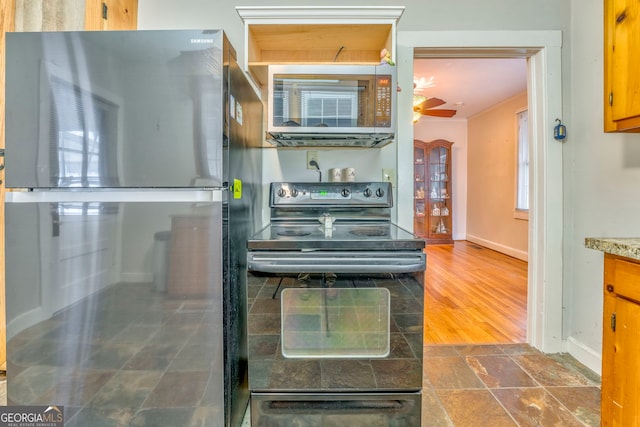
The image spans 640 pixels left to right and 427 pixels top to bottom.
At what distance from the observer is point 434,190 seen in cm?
596

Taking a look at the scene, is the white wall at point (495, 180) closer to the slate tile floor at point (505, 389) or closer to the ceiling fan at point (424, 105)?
the ceiling fan at point (424, 105)

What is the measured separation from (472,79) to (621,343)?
12.3ft

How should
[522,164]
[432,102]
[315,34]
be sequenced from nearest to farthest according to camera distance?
[315,34] → [432,102] → [522,164]

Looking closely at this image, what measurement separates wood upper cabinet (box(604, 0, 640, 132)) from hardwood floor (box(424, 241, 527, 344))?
1597mm

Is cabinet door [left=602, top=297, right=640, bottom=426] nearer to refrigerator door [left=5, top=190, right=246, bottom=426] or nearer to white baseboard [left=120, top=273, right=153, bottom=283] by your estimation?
refrigerator door [left=5, top=190, right=246, bottom=426]

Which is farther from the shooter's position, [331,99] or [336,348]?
[331,99]

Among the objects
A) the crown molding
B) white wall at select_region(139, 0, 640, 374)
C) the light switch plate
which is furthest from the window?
the crown molding

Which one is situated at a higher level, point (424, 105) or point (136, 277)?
point (424, 105)

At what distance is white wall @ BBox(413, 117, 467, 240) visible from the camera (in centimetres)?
621

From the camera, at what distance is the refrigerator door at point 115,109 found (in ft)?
3.57

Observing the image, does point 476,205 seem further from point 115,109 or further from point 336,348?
point 115,109

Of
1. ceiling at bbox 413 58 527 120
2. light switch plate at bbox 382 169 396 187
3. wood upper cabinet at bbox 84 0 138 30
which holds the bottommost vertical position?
light switch plate at bbox 382 169 396 187

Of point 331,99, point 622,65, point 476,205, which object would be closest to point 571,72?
point 622,65

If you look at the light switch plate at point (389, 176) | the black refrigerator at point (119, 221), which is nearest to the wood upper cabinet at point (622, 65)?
the light switch plate at point (389, 176)
